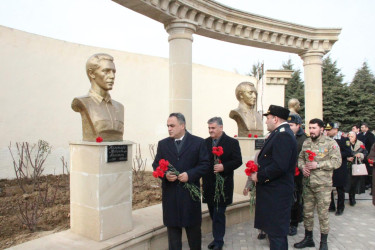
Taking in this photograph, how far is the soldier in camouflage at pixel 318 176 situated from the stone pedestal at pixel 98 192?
229 cm

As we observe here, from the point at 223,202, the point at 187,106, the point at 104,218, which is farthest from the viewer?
the point at 187,106

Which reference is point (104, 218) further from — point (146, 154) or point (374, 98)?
point (374, 98)

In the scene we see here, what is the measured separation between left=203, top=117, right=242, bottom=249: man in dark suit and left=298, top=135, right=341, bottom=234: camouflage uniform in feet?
3.22

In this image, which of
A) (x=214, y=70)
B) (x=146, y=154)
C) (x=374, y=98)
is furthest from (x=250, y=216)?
(x=374, y=98)

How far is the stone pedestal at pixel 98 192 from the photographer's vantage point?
310 centimetres

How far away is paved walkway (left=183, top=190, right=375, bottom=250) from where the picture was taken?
12.9 feet

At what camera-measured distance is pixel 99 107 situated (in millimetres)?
3279

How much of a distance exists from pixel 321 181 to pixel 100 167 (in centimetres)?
271

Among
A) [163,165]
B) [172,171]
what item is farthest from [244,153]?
[163,165]

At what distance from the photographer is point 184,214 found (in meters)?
2.86

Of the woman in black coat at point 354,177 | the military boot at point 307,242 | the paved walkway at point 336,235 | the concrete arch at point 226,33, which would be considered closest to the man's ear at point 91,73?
the paved walkway at point 336,235

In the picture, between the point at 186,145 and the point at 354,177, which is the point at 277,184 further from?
the point at 354,177

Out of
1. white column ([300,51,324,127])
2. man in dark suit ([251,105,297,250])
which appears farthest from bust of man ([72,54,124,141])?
white column ([300,51,324,127])

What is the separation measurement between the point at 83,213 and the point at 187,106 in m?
3.52
